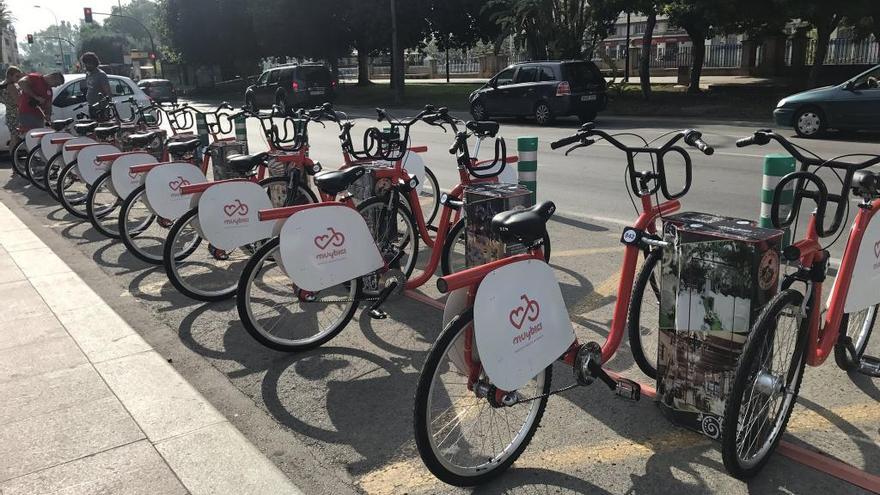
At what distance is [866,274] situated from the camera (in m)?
3.23

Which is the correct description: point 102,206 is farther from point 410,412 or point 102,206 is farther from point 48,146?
point 410,412

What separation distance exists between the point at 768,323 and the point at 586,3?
2492 cm

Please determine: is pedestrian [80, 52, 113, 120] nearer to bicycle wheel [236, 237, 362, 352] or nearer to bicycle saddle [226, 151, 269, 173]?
bicycle saddle [226, 151, 269, 173]

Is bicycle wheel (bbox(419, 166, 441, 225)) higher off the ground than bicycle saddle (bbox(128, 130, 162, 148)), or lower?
lower

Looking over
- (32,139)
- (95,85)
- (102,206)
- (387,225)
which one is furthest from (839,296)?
(95,85)

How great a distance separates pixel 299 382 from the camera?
13.1 feet

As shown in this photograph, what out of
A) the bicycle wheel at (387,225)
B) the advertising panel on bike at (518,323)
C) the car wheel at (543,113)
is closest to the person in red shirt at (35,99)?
the bicycle wheel at (387,225)

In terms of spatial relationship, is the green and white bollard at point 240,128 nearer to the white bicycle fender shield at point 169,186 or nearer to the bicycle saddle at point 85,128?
the bicycle saddle at point 85,128

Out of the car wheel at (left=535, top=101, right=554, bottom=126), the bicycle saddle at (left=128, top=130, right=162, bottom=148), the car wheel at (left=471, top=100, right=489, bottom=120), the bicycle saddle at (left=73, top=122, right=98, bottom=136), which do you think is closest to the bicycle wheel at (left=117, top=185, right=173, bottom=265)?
the bicycle saddle at (left=128, top=130, right=162, bottom=148)

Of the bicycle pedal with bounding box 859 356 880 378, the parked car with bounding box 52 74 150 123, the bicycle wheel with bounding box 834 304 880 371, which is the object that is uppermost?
the parked car with bounding box 52 74 150 123

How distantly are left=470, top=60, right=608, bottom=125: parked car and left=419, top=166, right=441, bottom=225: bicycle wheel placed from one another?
1031 cm

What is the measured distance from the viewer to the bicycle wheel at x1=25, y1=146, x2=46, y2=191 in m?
10.5

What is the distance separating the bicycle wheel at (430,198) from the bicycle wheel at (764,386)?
4.28 meters

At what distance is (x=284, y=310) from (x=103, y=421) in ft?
5.02
